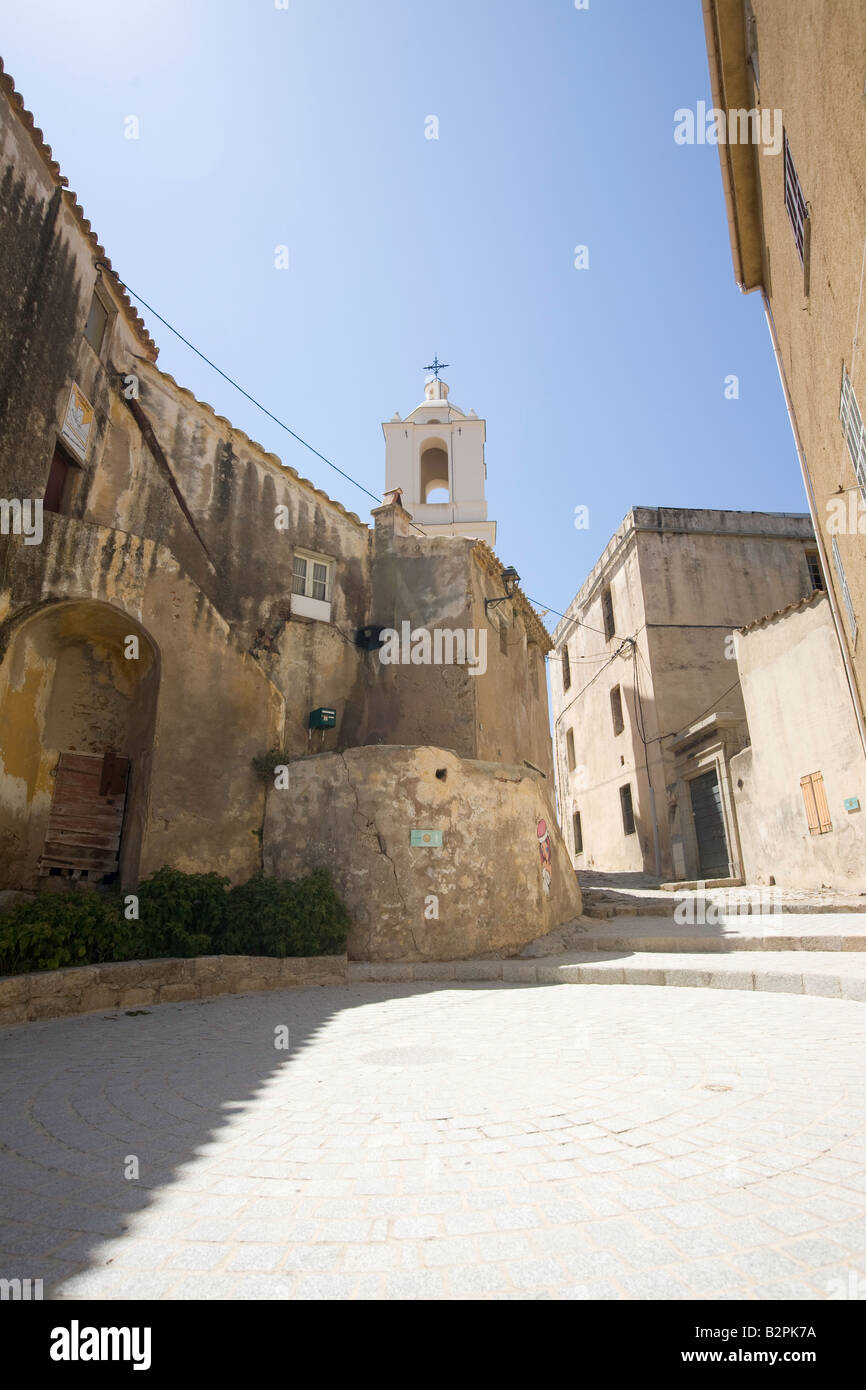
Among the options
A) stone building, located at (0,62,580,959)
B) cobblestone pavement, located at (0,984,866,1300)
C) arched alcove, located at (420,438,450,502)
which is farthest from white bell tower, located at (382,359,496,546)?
cobblestone pavement, located at (0,984,866,1300)

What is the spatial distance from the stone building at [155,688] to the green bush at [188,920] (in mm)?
520

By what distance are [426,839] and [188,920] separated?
3.26 m

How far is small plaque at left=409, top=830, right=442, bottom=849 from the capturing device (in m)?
9.74

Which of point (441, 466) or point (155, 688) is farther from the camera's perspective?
point (441, 466)

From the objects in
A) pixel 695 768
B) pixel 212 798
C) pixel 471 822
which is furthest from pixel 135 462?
pixel 695 768

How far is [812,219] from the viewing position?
663 cm

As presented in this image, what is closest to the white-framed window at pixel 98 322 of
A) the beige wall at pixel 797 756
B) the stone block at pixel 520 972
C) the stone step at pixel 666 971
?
the stone step at pixel 666 971

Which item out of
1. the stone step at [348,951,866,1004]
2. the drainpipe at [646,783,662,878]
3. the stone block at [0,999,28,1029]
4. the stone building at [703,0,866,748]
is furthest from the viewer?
the drainpipe at [646,783,662,878]

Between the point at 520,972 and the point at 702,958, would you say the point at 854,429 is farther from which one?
the point at 520,972

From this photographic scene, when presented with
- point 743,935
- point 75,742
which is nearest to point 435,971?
point 743,935

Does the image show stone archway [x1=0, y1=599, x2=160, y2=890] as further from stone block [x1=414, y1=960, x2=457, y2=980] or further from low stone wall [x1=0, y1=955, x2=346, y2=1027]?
stone block [x1=414, y1=960, x2=457, y2=980]

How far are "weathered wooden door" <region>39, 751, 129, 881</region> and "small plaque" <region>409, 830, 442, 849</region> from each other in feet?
14.7

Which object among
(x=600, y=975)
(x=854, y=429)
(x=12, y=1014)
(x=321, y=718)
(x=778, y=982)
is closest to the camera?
(x=12, y=1014)
